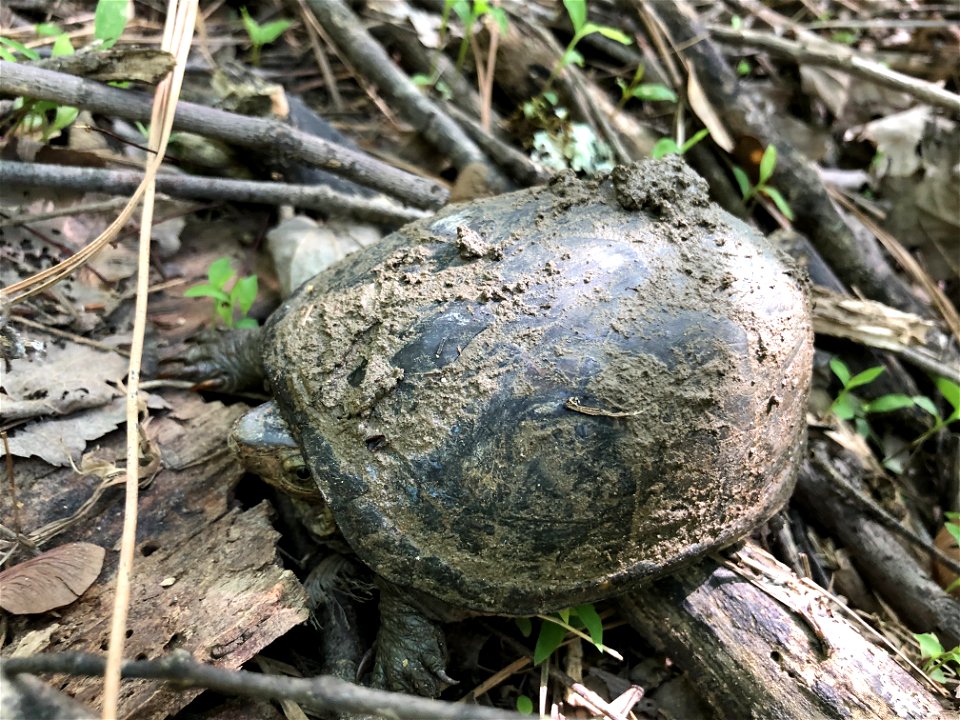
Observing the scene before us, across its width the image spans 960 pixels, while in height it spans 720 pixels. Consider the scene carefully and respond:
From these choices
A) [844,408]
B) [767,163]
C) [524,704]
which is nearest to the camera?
[524,704]

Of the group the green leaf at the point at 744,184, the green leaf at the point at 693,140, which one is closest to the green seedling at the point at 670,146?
the green leaf at the point at 693,140

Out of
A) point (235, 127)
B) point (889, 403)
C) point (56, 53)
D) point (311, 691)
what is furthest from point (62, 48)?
point (889, 403)

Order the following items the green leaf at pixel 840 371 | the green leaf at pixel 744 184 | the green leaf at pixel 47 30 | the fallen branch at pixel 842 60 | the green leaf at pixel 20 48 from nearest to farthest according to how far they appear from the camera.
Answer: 1. the green leaf at pixel 20 48
2. the green leaf at pixel 840 371
3. the green leaf at pixel 47 30
4. the fallen branch at pixel 842 60
5. the green leaf at pixel 744 184

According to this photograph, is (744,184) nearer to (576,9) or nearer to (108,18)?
(576,9)

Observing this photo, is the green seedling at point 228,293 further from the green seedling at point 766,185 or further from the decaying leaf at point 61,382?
the green seedling at point 766,185

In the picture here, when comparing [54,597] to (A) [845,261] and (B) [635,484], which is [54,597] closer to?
(B) [635,484]

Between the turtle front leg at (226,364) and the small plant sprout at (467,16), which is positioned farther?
the small plant sprout at (467,16)

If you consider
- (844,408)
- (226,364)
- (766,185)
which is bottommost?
(844,408)

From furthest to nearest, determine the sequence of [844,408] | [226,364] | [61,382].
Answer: [844,408]
[226,364]
[61,382]
